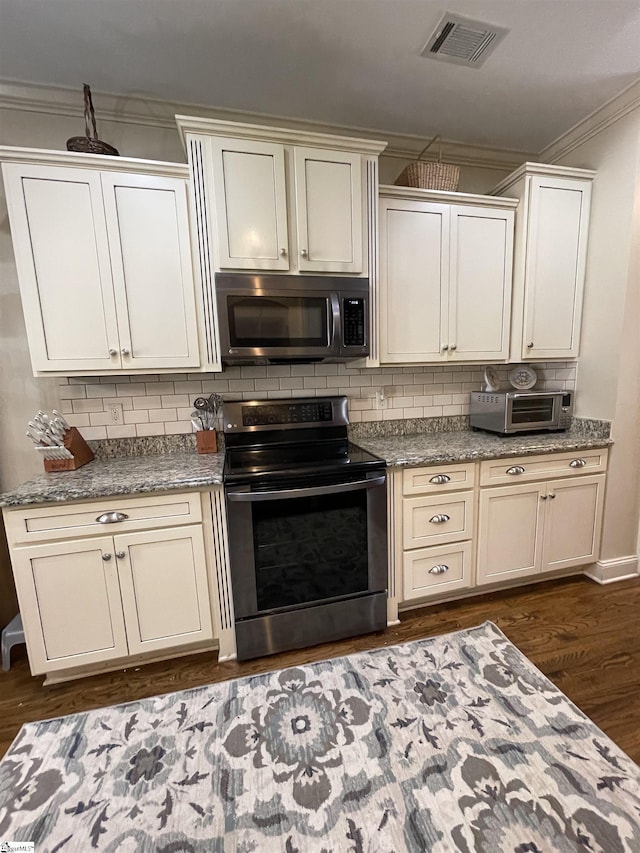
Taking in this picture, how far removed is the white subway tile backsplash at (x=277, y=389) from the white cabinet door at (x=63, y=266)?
340 mm

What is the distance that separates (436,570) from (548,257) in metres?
2.07

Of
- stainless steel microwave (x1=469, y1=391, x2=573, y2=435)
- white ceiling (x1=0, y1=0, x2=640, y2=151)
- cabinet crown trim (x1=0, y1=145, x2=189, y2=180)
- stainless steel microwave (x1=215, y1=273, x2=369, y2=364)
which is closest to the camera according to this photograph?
white ceiling (x1=0, y1=0, x2=640, y2=151)

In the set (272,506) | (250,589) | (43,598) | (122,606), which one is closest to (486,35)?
(272,506)

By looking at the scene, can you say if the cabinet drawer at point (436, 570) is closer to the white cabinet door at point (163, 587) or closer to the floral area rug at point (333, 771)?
the floral area rug at point (333, 771)

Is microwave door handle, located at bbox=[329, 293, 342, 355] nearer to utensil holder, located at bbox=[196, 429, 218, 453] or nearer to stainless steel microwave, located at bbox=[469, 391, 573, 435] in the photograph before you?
utensil holder, located at bbox=[196, 429, 218, 453]

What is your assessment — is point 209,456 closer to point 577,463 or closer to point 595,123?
point 577,463

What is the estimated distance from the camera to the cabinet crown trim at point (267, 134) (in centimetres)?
167

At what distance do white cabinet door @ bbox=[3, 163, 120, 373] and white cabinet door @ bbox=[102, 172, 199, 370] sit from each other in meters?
0.06

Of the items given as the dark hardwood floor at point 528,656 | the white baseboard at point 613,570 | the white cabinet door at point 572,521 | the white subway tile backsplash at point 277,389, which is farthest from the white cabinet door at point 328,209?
the white baseboard at point 613,570

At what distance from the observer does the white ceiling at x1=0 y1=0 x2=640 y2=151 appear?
4.92ft

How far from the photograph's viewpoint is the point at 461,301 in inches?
88.5

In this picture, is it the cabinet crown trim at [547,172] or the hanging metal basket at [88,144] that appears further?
the cabinet crown trim at [547,172]

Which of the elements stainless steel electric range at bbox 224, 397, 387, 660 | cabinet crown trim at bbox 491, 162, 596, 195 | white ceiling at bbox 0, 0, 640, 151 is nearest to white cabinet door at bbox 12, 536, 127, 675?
stainless steel electric range at bbox 224, 397, 387, 660

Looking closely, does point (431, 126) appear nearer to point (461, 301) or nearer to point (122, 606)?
point (461, 301)
